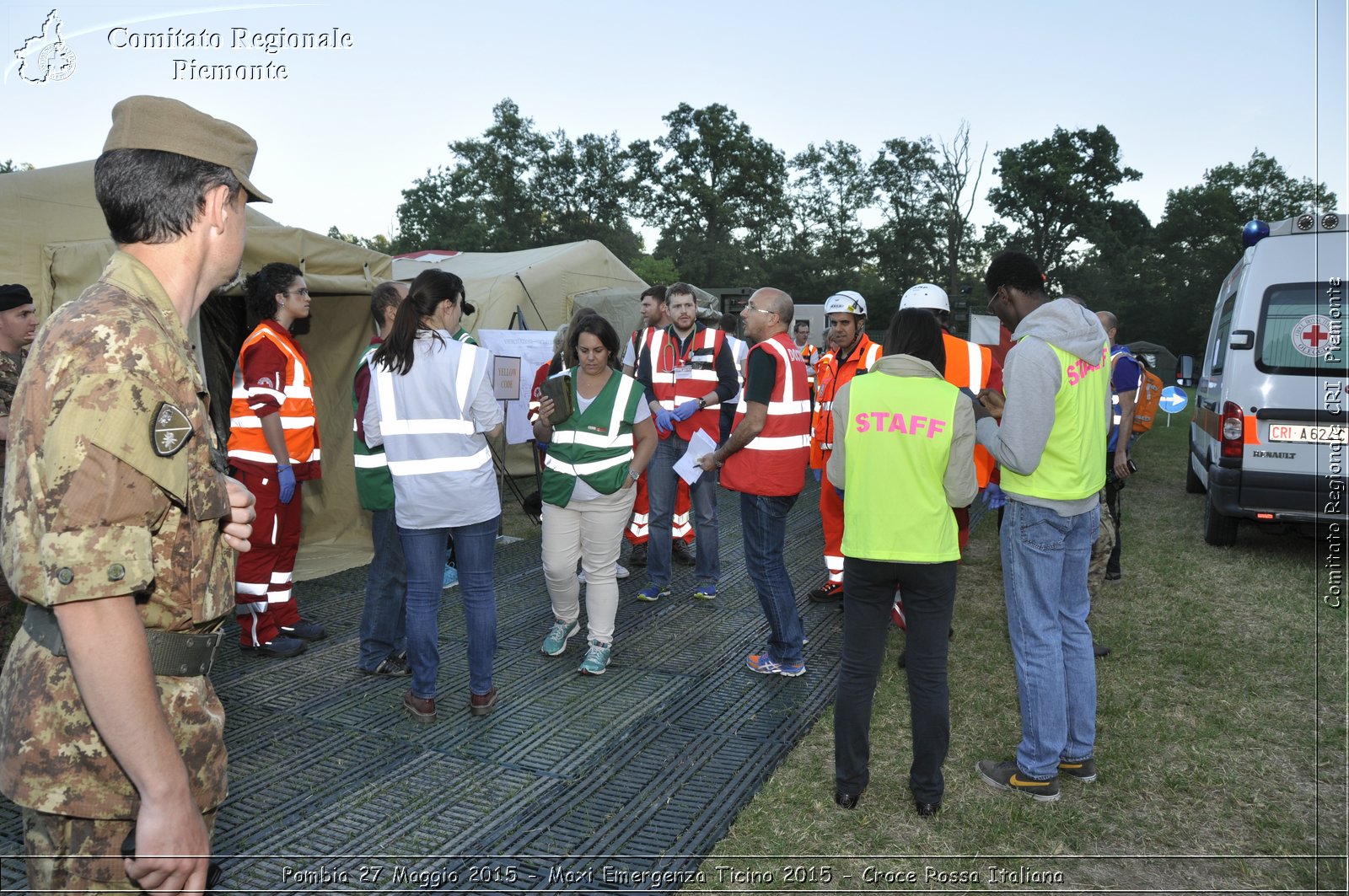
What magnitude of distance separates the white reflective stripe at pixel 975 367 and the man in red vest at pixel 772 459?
92 cm

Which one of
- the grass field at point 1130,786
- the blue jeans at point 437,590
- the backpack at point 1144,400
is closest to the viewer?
the grass field at point 1130,786

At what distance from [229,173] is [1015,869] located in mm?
3327

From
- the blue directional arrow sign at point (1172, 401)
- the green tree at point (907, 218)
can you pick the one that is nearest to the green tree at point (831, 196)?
the green tree at point (907, 218)

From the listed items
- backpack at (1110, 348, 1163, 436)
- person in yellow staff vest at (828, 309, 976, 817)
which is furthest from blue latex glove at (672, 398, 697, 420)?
backpack at (1110, 348, 1163, 436)

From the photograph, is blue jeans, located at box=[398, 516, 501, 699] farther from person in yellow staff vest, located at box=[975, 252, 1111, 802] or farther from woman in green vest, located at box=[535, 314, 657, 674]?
person in yellow staff vest, located at box=[975, 252, 1111, 802]

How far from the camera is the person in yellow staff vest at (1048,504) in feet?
11.3

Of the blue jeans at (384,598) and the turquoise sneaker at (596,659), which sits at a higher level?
the blue jeans at (384,598)

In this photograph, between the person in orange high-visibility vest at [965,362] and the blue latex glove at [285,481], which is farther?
the blue latex glove at [285,481]

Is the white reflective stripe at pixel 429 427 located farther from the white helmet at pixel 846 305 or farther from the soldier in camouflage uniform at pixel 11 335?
the white helmet at pixel 846 305

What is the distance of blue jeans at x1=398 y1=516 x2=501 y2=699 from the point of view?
4.24 meters

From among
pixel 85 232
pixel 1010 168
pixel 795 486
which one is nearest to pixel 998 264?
pixel 795 486

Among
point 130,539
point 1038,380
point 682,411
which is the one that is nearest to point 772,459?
point 1038,380

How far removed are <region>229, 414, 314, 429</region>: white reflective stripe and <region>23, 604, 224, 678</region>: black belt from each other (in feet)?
13.2

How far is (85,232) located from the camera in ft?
21.0
